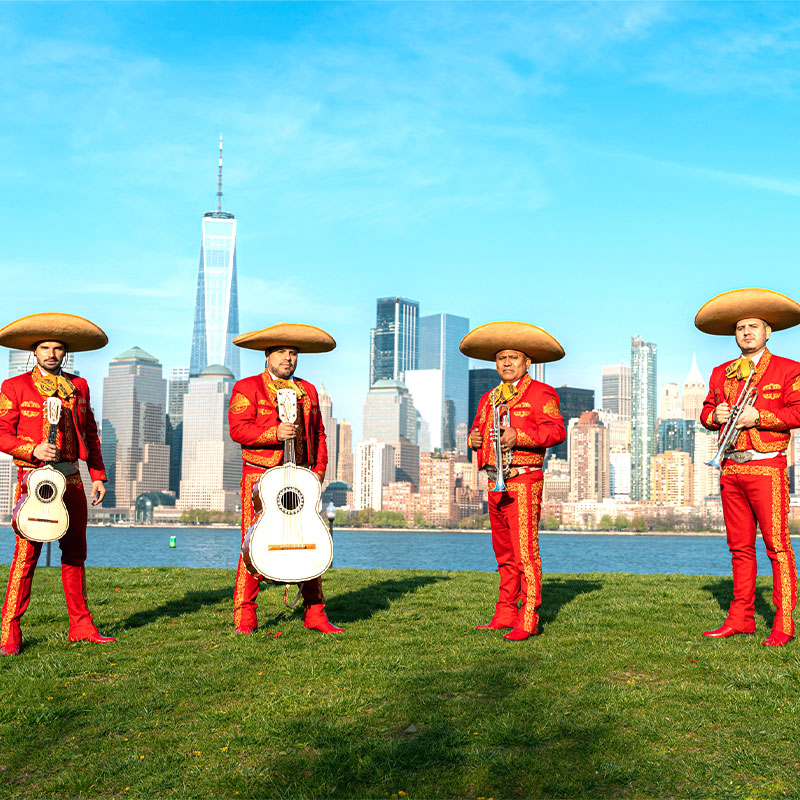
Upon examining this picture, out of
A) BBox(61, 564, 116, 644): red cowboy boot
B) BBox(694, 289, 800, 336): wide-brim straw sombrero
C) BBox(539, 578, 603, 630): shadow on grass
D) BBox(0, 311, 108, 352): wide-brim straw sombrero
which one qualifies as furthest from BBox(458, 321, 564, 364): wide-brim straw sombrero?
BBox(61, 564, 116, 644): red cowboy boot

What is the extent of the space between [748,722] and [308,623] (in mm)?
4713

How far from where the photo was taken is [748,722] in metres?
6.26

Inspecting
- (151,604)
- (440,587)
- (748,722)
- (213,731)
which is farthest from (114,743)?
(440,587)

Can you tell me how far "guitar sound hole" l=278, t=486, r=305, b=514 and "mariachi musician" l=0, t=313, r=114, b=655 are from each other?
6.02 feet

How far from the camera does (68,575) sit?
9.45m

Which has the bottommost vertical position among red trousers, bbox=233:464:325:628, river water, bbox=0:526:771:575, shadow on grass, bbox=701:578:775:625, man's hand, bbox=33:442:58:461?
river water, bbox=0:526:771:575

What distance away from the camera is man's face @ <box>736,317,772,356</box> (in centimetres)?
909

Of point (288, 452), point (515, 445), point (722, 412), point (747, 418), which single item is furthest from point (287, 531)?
point (747, 418)

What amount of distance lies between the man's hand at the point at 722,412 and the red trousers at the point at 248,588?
4417mm

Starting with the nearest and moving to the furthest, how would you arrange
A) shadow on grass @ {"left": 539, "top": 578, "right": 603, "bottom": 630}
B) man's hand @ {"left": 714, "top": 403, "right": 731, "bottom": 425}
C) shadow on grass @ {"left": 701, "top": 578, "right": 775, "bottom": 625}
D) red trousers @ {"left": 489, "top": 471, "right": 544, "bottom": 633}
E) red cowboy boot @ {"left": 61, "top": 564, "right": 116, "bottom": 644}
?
1. man's hand @ {"left": 714, "top": 403, "right": 731, "bottom": 425}
2. red cowboy boot @ {"left": 61, "top": 564, "right": 116, "bottom": 644}
3. red trousers @ {"left": 489, "top": 471, "right": 544, "bottom": 633}
4. shadow on grass @ {"left": 539, "top": 578, "right": 603, "bottom": 630}
5. shadow on grass @ {"left": 701, "top": 578, "right": 775, "bottom": 625}

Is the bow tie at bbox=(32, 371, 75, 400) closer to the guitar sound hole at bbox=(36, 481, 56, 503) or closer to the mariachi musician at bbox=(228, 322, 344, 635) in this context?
the guitar sound hole at bbox=(36, 481, 56, 503)

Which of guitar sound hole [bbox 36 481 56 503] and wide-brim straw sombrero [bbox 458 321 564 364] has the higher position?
wide-brim straw sombrero [bbox 458 321 564 364]

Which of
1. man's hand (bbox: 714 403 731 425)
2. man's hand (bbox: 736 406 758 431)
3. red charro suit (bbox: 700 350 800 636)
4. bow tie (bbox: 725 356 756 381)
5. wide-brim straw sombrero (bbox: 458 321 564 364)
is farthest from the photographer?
wide-brim straw sombrero (bbox: 458 321 564 364)

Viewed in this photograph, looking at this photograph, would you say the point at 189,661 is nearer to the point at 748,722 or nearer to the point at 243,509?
the point at 243,509
